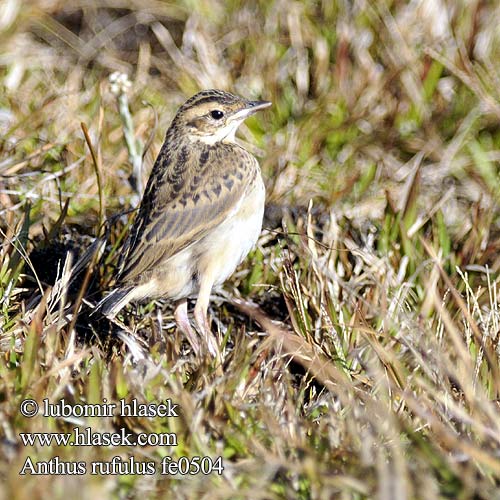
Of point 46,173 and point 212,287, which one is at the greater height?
point 46,173

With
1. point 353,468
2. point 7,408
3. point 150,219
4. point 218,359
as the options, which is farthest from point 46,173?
point 353,468

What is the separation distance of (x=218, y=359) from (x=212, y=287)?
1050 mm

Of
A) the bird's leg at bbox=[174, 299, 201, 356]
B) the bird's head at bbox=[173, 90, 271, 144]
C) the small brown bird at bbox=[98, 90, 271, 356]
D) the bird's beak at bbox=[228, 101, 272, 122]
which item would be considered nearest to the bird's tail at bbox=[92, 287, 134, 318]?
the small brown bird at bbox=[98, 90, 271, 356]

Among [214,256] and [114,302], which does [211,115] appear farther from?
[114,302]

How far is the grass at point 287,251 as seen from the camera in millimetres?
3584

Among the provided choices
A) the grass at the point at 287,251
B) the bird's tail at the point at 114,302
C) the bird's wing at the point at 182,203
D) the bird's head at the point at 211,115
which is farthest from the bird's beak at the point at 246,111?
the bird's tail at the point at 114,302

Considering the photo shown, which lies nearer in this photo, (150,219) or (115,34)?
(150,219)

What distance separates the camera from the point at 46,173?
644 cm

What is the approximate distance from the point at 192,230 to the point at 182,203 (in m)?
0.18

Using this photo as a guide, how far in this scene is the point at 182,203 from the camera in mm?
5402

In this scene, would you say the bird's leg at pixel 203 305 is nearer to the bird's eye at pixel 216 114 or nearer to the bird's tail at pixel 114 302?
the bird's tail at pixel 114 302

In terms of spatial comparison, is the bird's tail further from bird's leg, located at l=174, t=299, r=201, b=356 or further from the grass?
bird's leg, located at l=174, t=299, r=201, b=356

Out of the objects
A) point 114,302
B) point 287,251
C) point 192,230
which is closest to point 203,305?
point 192,230

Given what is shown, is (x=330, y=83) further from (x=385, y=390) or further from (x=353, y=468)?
(x=353, y=468)
